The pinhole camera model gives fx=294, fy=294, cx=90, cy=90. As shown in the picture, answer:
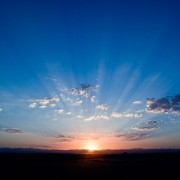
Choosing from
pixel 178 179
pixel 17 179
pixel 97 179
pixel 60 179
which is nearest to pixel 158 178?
pixel 178 179

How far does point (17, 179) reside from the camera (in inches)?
1051

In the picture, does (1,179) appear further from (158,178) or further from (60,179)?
(158,178)

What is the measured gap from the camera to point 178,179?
87.1 ft

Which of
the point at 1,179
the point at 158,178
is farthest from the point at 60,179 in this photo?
the point at 158,178

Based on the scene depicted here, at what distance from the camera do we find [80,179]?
89.6 ft

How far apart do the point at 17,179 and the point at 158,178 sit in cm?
1308

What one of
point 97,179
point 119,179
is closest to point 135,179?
point 119,179

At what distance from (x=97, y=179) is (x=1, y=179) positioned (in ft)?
28.4

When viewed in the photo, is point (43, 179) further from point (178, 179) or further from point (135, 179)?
point (178, 179)

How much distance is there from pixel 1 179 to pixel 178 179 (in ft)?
52.3

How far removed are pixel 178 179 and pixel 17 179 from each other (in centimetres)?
1458

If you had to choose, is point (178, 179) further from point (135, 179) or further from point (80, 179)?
point (80, 179)

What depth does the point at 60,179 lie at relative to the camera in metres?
26.8

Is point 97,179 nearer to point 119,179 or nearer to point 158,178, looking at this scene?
point 119,179
